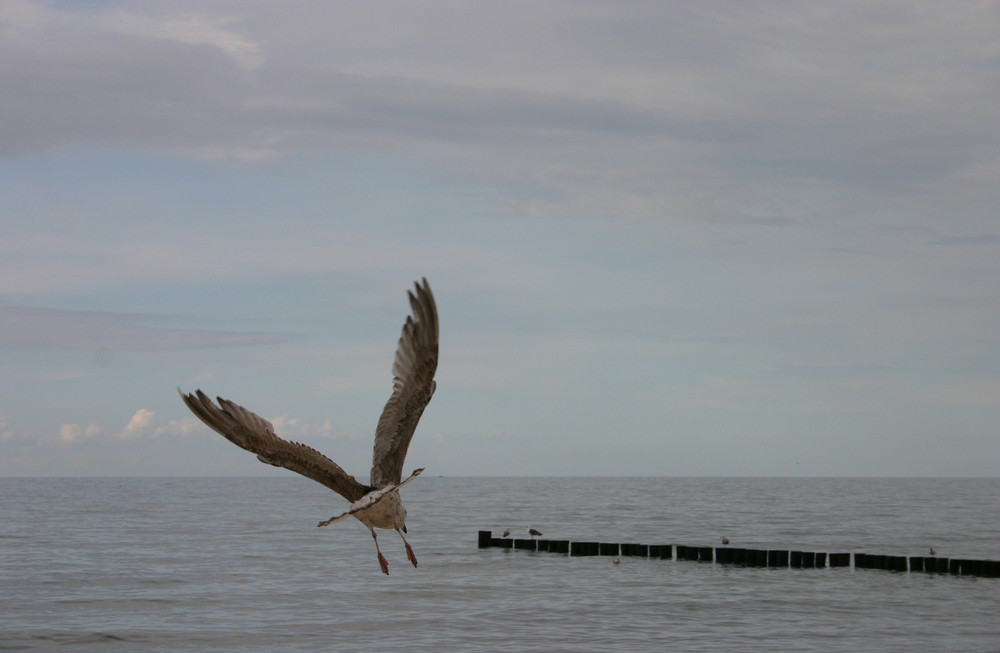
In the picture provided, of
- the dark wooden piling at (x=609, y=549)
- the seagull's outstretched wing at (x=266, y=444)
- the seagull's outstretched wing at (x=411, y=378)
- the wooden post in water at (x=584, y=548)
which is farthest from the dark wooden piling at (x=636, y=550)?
the seagull's outstretched wing at (x=266, y=444)

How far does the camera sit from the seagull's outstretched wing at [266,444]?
7785 mm

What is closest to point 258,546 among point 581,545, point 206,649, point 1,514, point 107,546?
point 107,546

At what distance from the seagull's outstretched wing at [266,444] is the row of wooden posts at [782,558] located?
116 feet

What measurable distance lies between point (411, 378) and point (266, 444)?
1.35m

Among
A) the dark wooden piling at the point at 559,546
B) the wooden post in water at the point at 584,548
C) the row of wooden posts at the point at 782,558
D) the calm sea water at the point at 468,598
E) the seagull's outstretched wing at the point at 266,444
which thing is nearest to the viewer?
the seagull's outstretched wing at the point at 266,444

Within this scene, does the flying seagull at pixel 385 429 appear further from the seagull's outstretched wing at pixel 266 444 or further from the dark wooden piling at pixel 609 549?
the dark wooden piling at pixel 609 549

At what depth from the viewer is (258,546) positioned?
189 feet

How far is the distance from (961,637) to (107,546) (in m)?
46.8

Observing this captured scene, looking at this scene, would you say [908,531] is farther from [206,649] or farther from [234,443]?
[234,443]

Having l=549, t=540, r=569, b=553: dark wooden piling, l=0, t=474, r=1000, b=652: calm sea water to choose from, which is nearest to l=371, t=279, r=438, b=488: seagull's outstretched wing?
l=0, t=474, r=1000, b=652: calm sea water

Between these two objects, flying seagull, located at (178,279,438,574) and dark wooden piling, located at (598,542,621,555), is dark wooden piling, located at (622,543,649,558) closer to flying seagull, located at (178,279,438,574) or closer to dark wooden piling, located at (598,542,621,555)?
Answer: dark wooden piling, located at (598,542,621,555)

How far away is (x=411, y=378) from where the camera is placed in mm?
8750

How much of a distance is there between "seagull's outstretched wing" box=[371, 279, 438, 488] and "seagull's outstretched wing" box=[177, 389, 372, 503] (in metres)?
0.35

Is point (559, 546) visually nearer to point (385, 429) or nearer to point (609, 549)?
point (609, 549)
